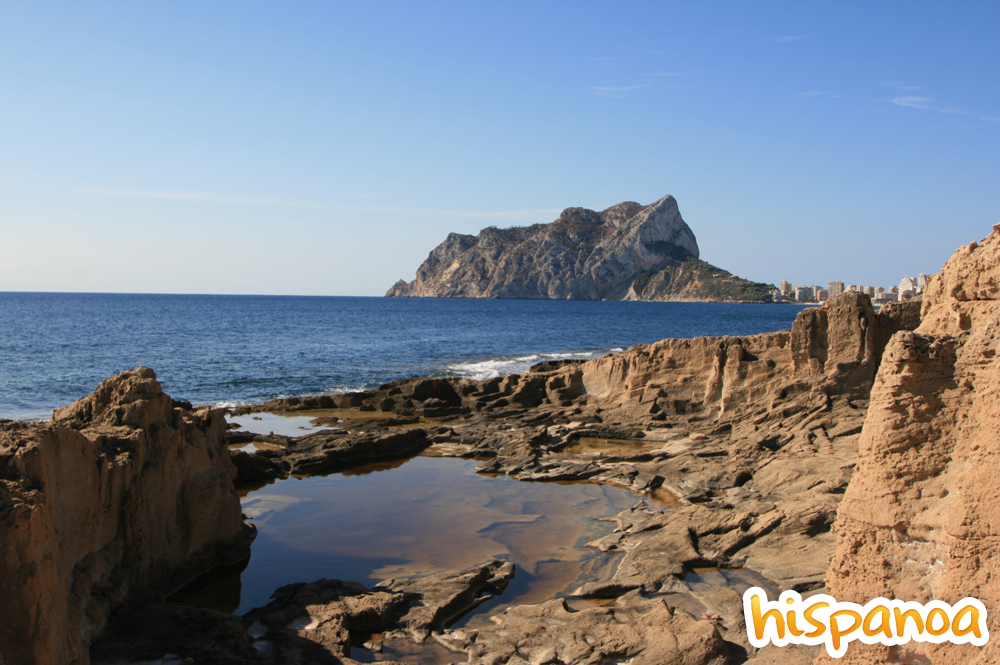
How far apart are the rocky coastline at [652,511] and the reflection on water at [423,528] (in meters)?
0.61

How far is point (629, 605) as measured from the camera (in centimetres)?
947

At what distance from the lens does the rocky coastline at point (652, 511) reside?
6301 mm

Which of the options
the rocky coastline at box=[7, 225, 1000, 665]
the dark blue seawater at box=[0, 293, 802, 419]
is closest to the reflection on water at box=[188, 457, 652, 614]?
the rocky coastline at box=[7, 225, 1000, 665]

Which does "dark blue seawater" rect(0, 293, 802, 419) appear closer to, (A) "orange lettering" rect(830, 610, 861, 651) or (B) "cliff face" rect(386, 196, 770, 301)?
(A) "orange lettering" rect(830, 610, 861, 651)

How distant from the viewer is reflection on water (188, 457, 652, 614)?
1158 centimetres

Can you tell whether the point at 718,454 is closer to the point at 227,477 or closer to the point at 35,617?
the point at 227,477

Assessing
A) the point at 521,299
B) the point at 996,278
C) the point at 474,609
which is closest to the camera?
the point at 996,278

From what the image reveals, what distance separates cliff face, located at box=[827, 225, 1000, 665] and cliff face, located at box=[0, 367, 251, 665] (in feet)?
24.7

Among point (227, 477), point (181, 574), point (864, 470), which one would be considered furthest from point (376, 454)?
point (864, 470)

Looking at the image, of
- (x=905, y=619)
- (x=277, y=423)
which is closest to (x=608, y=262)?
(x=277, y=423)

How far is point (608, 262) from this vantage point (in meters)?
171

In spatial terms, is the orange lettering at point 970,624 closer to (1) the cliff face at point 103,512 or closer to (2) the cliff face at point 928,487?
(2) the cliff face at point 928,487

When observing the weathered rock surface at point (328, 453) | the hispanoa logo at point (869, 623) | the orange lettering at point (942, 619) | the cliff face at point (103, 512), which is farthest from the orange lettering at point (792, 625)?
the weathered rock surface at point (328, 453)

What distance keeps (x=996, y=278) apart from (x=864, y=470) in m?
3.63
